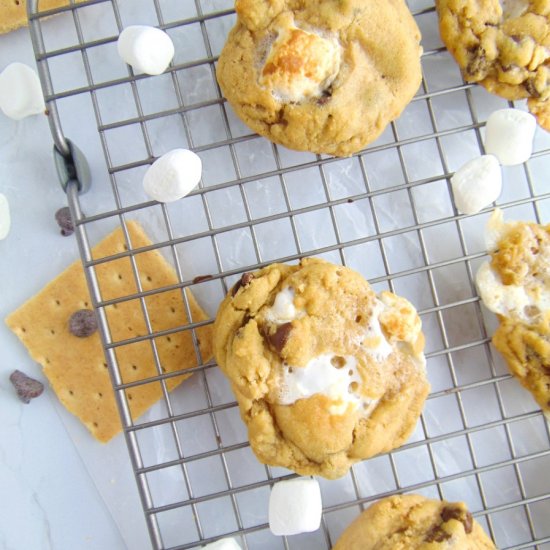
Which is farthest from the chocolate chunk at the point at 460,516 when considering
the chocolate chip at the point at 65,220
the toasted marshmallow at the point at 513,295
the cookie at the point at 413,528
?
the chocolate chip at the point at 65,220

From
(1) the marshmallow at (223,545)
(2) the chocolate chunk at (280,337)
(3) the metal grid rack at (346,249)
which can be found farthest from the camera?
(3) the metal grid rack at (346,249)

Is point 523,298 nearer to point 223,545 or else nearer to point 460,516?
point 460,516

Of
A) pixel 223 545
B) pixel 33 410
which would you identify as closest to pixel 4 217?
pixel 33 410

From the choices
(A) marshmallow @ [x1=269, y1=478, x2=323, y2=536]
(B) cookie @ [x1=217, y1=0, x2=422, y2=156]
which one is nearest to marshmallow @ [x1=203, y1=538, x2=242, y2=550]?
(A) marshmallow @ [x1=269, y1=478, x2=323, y2=536]

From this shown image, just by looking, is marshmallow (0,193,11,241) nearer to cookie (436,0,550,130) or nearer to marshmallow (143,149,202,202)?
marshmallow (143,149,202,202)

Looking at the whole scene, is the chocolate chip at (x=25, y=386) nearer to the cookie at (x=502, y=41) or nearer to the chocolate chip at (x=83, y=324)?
the chocolate chip at (x=83, y=324)

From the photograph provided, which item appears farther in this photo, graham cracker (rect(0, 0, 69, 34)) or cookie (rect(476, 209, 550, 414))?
graham cracker (rect(0, 0, 69, 34))
